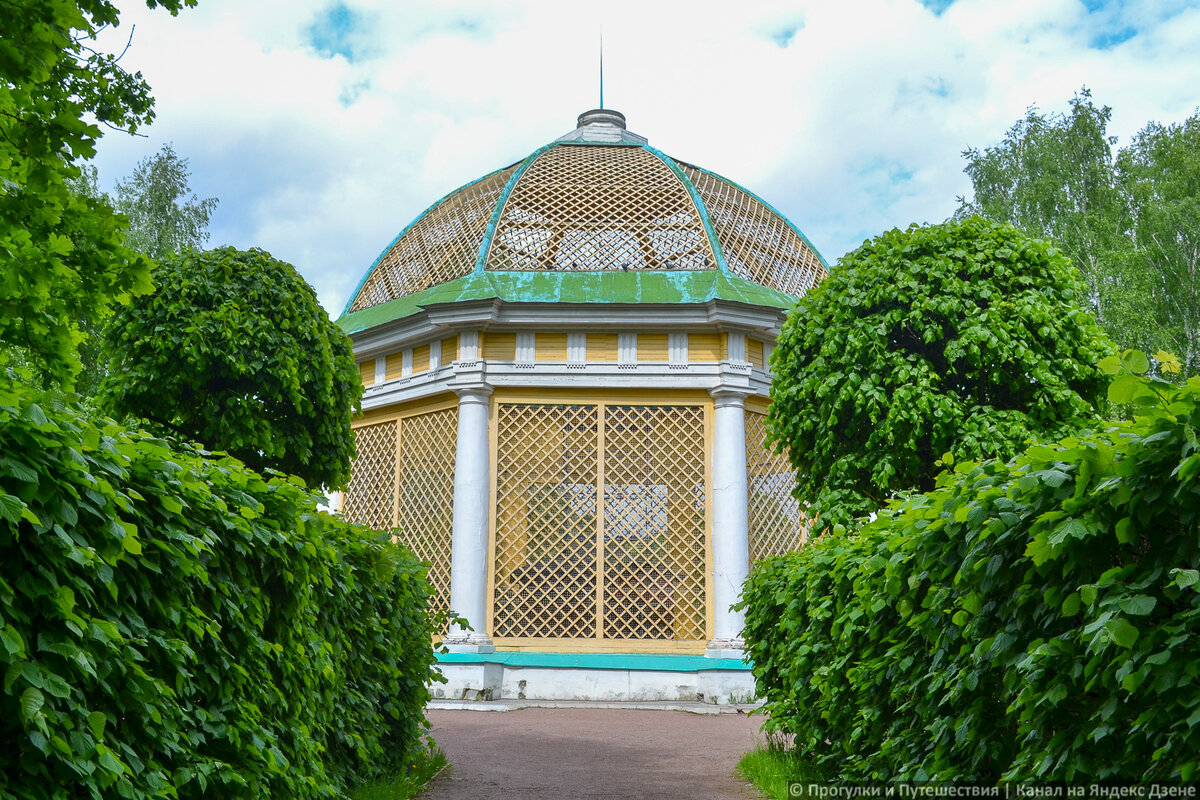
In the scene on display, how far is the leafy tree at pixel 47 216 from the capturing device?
192 inches

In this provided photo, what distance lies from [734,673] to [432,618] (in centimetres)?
653

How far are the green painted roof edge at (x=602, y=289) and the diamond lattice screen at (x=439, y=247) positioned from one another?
0.73m

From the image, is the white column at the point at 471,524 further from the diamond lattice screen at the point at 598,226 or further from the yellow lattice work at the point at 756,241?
the yellow lattice work at the point at 756,241

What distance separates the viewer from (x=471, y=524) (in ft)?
46.3

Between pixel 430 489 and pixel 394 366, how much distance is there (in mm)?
2140

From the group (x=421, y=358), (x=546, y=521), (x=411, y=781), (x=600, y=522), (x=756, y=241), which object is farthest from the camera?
(x=756, y=241)

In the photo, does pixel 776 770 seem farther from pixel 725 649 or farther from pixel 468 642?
pixel 468 642

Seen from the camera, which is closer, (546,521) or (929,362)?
(929,362)

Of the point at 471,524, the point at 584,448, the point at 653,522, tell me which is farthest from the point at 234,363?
the point at 653,522

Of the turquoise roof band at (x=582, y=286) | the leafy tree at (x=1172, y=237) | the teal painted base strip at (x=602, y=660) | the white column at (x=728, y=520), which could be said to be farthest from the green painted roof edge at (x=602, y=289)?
the leafy tree at (x=1172, y=237)

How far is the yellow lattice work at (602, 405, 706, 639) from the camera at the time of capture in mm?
14062

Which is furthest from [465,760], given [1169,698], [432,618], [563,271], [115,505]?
[563,271]

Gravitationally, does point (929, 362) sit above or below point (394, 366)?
below

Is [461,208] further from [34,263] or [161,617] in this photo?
[161,617]
